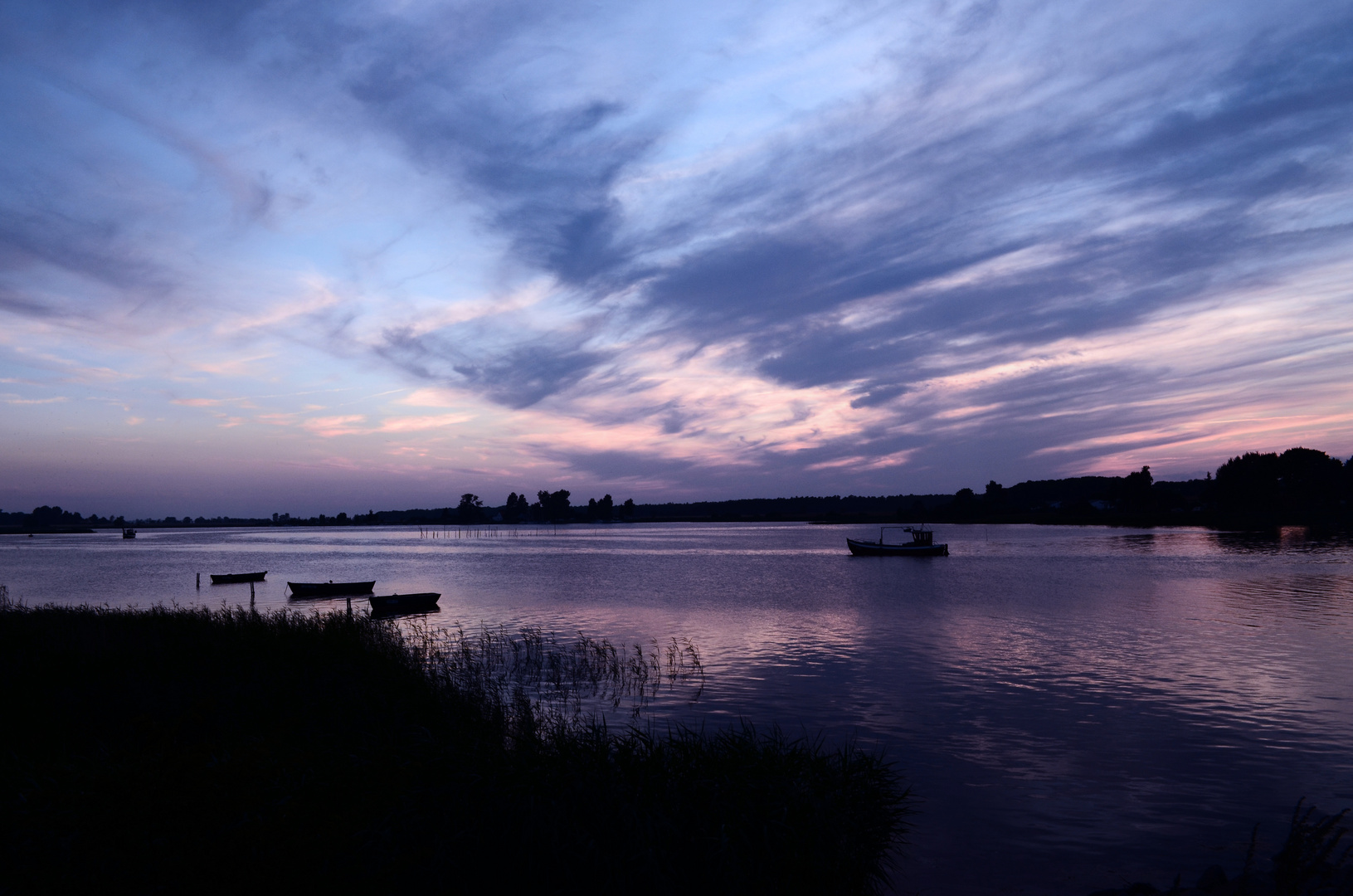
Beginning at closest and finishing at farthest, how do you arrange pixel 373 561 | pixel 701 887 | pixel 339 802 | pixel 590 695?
pixel 339 802 → pixel 701 887 → pixel 590 695 → pixel 373 561

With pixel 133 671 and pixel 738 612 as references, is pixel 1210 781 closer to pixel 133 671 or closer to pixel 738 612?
pixel 133 671

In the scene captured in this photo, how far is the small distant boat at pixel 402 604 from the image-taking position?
44031 millimetres

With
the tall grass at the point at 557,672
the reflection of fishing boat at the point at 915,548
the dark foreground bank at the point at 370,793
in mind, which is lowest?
the reflection of fishing boat at the point at 915,548

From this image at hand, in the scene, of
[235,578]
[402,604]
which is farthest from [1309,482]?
[235,578]

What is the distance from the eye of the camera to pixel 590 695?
23.0m

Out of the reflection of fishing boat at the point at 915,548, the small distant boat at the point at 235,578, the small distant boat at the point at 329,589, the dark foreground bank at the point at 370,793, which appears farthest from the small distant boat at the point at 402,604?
the reflection of fishing boat at the point at 915,548

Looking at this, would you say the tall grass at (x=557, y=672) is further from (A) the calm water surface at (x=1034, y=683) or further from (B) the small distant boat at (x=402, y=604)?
(B) the small distant boat at (x=402, y=604)

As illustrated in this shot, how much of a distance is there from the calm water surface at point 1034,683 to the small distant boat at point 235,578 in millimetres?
1544

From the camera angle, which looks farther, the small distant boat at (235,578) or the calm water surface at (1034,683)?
the small distant boat at (235,578)

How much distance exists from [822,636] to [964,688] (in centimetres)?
1087

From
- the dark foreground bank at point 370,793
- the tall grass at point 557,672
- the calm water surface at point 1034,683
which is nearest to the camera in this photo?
the dark foreground bank at point 370,793

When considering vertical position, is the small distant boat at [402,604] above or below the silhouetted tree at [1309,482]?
below

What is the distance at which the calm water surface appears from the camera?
13.0 metres

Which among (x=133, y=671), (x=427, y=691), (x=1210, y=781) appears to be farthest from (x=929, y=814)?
(x=133, y=671)
